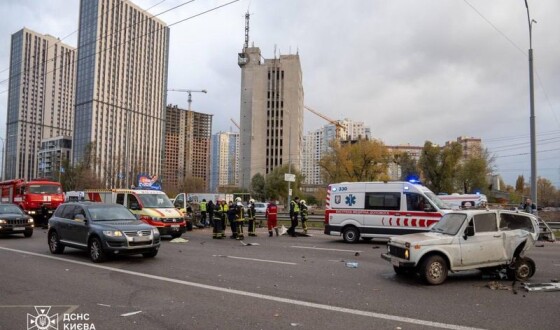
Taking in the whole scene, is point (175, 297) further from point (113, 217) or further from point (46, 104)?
point (46, 104)

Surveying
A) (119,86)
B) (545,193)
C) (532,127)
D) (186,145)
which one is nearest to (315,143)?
(186,145)

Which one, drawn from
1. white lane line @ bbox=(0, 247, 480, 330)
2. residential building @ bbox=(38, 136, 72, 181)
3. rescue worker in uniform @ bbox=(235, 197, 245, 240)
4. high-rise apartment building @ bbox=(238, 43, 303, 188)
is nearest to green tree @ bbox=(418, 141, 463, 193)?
rescue worker in uniform @ bbox=(235, 197, 245, 240)

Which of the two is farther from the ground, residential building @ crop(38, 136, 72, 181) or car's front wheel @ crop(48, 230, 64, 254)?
residential building @ crop(38, 136, 72, 181)

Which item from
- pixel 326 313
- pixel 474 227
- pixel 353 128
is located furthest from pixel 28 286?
pixel 353 128

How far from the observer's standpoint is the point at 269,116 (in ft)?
372

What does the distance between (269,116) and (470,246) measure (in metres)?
106

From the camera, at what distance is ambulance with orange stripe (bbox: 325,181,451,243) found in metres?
15.8

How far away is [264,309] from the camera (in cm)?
659

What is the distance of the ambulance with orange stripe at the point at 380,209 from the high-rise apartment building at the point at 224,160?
8925 cm

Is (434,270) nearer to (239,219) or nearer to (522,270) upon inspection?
(522,270)

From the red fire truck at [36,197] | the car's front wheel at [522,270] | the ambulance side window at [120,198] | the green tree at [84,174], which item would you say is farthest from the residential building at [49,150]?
the car's front wheel at [522,270]

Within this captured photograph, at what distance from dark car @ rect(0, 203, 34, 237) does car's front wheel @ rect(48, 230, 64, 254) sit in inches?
230

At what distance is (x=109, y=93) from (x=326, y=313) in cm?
4399

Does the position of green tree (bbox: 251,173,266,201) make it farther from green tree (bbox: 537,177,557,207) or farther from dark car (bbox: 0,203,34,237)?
dark car (bbox: 0,203,34,237)
